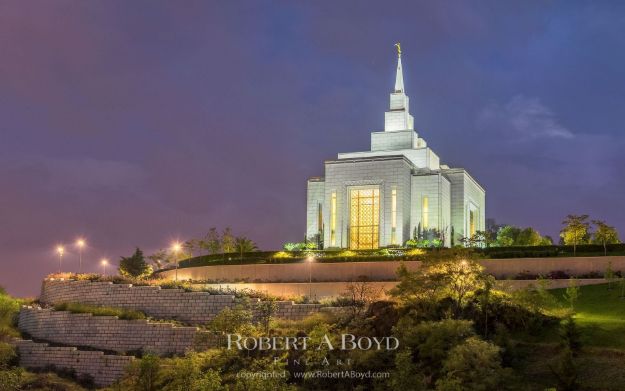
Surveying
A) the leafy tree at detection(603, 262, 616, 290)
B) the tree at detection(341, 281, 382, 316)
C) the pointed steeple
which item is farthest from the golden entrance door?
the leafy tree at detection(603, 262, 616, 290)

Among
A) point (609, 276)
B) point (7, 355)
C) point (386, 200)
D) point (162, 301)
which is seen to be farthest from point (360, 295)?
point (386, 200)

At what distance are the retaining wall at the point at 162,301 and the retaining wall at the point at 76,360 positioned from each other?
3.68 metres

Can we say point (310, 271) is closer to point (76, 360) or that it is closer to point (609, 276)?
point (76, 360)

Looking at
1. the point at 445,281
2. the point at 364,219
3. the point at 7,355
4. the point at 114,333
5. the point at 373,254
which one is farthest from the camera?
the point at 364,219

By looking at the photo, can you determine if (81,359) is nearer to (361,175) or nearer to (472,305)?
(472,305)

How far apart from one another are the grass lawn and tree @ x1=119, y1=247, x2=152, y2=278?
1189 inches

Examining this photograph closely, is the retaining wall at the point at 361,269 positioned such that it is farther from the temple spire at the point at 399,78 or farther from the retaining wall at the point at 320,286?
the temple spire at the point at 399,78

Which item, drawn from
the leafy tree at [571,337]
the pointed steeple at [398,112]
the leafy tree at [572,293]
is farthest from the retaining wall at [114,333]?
the pointed steeple at [398,112]

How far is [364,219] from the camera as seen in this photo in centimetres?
4978

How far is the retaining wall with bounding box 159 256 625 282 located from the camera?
3515 cm

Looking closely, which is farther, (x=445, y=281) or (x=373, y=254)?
(x=373, y=254)

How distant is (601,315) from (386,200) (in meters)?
22.6

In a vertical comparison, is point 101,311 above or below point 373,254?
below

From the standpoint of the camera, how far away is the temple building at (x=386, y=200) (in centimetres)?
4891
